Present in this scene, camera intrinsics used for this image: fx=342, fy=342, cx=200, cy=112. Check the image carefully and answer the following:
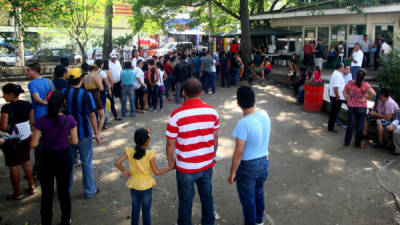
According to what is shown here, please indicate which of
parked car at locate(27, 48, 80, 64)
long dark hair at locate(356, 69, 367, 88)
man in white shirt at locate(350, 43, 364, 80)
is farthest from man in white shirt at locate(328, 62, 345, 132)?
parked car at locate(27, 48, 80, 64)

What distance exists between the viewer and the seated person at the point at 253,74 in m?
16.6

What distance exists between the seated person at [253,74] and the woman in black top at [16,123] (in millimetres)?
12779

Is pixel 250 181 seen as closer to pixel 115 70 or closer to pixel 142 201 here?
pixel 142 201

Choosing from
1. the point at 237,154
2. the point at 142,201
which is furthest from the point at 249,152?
the point at 142,201

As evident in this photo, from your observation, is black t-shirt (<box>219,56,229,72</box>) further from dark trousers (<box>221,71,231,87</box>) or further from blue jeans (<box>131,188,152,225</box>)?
blue jeans (<box>131,188,152,225</box>)

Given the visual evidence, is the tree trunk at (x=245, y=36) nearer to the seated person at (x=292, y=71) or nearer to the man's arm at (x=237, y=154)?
A: the seated person at (x=292, y=71)

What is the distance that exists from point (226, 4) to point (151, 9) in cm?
583

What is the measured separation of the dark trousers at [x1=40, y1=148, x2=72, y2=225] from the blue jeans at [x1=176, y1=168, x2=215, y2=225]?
1398 mm

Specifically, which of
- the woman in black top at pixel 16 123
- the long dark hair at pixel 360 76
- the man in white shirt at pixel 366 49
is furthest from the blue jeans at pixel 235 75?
the woman in black top at pixel 16 123

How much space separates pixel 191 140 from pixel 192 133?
77 mm

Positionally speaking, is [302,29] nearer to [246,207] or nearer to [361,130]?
[361,130]

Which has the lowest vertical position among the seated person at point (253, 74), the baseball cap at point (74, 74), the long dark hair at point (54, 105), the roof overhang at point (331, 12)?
the long dark hair at point (54, 105)

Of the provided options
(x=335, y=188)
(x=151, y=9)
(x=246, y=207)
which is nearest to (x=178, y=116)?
(x=246, y=207)

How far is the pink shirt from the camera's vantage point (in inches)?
280
